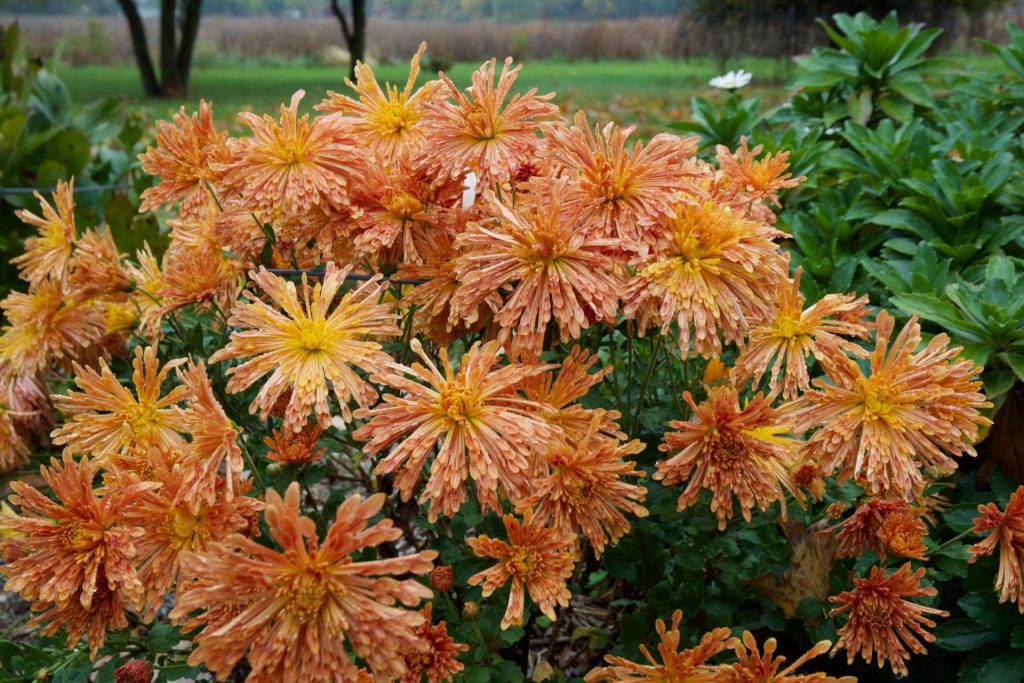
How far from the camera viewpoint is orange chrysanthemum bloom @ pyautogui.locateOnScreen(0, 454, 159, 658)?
1.01 m

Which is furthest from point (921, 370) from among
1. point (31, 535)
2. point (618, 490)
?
point (31, 535)

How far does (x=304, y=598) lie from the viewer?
2.84 feet

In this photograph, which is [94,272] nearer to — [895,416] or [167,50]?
[895,416]

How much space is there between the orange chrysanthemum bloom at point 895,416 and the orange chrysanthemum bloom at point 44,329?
49.9 inches

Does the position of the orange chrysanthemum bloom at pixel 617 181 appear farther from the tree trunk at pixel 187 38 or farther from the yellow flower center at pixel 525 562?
the tree trunk at pixel 187 38

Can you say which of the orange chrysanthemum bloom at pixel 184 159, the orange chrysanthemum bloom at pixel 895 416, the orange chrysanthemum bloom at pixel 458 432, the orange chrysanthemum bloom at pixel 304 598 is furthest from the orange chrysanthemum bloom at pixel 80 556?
the orange chrysanthemum bloom at pixel 895 416

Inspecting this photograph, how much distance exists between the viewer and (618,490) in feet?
3.79

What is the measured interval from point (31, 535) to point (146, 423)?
21 cm

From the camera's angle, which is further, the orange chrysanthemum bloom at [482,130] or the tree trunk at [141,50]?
the tree trunk at [141,50]

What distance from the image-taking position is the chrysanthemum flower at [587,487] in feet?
3.66

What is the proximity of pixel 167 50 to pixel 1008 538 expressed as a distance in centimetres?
1702

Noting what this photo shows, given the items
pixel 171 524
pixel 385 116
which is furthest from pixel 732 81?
pixel 171 524

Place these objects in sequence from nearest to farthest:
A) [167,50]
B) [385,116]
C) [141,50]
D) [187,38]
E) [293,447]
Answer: [293,447] → [385,116] → [141,50] → [167,50] → [187,38]

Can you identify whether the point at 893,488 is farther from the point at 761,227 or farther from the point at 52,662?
the point at 52,662
